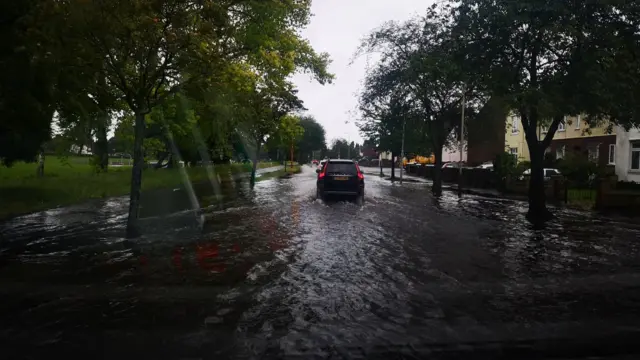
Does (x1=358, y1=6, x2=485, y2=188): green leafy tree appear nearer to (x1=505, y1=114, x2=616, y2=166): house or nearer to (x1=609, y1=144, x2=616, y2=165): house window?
(x1=505, y1=114, x2=616, y2=166): house

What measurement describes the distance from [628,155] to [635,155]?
39 cm

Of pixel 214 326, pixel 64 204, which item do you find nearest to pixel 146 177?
pixel 64 204

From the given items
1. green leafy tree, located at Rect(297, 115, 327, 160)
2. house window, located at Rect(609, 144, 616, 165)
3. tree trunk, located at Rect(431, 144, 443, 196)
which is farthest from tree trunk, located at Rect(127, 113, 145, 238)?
green leafy tree, located at Rect(297, 115, 327, 160)

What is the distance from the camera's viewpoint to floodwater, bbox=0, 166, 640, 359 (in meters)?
4.49

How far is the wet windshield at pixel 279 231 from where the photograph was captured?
15.8 ft

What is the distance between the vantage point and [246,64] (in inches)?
563

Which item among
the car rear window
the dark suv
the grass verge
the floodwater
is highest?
the car rear window

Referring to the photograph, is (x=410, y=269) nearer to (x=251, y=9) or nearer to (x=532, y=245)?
(x=532, y=245)

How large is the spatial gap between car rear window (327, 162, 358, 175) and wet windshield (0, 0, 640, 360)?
0.05 m

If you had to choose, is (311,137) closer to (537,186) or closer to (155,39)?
(537,186)

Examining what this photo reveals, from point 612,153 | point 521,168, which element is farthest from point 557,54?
point 612,153

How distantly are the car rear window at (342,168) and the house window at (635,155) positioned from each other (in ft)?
71.7

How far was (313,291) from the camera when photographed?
20.8 ft

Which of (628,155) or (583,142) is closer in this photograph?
(628,155)
